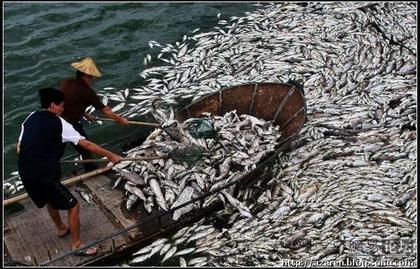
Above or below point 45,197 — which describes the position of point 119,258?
below

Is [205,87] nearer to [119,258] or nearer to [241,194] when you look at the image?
[241,194]

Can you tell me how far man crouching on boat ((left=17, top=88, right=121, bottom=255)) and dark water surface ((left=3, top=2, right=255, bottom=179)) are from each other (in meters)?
3.54

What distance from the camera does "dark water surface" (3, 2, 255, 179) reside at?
1152 centimetres

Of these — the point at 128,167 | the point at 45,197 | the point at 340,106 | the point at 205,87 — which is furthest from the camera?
the point at 205,87

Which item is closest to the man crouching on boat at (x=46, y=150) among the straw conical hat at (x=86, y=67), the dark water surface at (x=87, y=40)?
the straw conical hat at (x=86, y=67)

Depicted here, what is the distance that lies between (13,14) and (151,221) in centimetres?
1252

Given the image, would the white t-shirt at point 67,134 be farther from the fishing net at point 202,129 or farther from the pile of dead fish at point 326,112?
the fishing net at point 202,129

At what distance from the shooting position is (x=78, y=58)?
1350cm

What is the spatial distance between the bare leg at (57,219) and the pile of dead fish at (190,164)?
1.00 metres

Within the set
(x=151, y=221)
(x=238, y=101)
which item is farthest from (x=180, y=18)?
(x=151, y=221)

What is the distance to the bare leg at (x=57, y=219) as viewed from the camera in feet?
20.2

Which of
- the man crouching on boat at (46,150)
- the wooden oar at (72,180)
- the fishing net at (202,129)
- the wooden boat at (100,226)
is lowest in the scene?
the wooden boat at (100,226)

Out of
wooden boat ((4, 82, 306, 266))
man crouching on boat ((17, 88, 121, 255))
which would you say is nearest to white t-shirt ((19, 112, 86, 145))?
man crouching on boat ((17, 88, 121, 255))

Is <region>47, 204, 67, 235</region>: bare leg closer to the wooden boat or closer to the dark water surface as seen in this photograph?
→ the wooden boat
